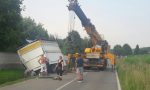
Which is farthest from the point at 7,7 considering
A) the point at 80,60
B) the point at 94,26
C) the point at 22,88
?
the point at 22,88

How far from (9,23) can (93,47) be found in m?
10.2

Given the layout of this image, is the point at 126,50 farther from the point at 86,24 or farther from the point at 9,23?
the point at 9,23

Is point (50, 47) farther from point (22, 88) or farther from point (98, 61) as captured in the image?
point (22, 88)

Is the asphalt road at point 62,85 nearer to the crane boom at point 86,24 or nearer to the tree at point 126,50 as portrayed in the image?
the crane boom at point 86,24

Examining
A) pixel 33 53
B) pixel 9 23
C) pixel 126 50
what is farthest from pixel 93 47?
pixel 126 50

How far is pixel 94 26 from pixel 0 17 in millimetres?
12180

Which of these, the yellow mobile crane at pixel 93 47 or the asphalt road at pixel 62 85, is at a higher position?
the yellow mobile crane at pixel 93 47

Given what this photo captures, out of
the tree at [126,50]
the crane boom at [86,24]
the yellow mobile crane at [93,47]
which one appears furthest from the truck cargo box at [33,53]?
the tree at [126,50]

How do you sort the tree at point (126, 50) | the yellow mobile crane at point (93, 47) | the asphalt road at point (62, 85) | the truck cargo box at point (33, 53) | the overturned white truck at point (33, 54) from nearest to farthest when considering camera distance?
the asphalt road at point (62, 85), the overturned white truck at point (33, 54), the truck cargo box at point (33, 53), the yellow mobile crane at point (93, 47), the tree at point (126, 50)

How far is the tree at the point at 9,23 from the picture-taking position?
139 feet

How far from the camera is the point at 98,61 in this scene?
46.0m

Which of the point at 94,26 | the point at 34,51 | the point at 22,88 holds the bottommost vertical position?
the point at 22,88

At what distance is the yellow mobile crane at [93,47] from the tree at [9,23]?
569 cm

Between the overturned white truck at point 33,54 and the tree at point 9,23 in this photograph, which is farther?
the tree at point 9,23
